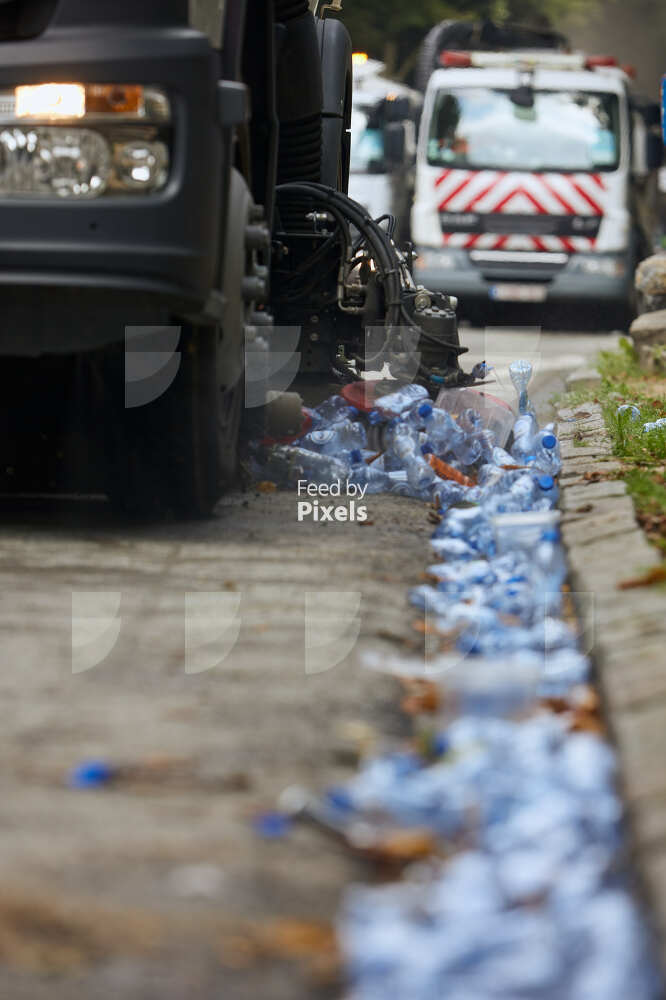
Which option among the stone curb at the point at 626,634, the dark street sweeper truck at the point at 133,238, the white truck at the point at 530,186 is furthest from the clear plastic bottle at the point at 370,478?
the white truck at the point at 530,186

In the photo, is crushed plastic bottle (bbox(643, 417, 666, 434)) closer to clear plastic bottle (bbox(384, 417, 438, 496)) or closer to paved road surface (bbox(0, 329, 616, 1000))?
clear plastic bottle (bbox(384, 417, 438, 496))

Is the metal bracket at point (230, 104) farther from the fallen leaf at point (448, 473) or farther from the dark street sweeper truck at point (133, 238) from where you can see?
the fallen leaf at point (448, 473)

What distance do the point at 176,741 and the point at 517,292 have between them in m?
14.3

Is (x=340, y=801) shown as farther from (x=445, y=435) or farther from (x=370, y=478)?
(x=445, y=435)

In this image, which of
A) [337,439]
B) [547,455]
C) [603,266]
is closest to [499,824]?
[547,455]

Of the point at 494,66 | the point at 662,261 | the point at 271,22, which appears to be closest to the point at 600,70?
the point at 494,66

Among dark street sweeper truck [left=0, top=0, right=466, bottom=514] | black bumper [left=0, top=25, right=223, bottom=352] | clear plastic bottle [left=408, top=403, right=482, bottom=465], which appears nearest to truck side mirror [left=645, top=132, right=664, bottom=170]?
clear plastic bottle [left=408, top=403, right=482, bottom=465]

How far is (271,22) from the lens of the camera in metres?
5.67

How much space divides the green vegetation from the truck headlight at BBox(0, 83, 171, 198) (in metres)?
1.61

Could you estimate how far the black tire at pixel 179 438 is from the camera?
5250mm

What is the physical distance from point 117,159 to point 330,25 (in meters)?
3.73

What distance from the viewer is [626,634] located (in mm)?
3848

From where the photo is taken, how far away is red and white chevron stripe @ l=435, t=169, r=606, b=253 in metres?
A: 17.1

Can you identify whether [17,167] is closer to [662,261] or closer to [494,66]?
[662,261]
